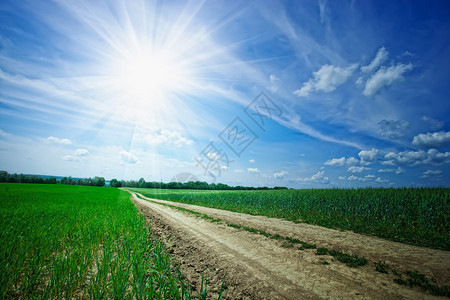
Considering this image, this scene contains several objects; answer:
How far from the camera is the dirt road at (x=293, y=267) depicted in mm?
3650

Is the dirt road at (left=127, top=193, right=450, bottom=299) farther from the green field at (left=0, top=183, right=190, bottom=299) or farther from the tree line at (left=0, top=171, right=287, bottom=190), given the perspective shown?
the tree line at (left=0, top=171, right=287, bottom=190)

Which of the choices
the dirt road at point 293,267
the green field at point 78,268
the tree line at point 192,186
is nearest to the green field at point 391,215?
the dirt road at point 293,267

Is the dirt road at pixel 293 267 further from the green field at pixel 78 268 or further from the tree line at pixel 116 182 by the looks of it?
the tree line at pixel 116 182

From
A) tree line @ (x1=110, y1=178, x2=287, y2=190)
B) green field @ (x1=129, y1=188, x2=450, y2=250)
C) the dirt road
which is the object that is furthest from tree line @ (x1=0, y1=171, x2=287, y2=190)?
the dirt road

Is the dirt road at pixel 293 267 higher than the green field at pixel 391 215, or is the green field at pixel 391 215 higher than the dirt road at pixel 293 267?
the green field at pixel 391 215

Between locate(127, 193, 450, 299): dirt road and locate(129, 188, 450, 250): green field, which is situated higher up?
locate(129, 188, 450, 250): green field

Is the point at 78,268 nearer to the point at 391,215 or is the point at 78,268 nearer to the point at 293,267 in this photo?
the point at 293,267

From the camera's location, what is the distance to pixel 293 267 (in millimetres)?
4734

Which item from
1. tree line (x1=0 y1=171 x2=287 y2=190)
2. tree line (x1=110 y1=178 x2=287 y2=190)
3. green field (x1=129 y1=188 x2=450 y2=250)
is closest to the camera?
green field (x1=129 y1=188 x2=450 y2=250)

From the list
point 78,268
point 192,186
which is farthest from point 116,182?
point 78,268

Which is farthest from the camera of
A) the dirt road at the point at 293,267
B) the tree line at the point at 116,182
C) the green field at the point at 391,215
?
the tree line at the point at 116,182

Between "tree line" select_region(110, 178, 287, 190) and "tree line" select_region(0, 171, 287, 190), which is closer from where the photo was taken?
"tree line" select_region(0, 171, 287, 190)

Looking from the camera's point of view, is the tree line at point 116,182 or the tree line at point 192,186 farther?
the tree line at point 192,186

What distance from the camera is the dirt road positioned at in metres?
3.65
